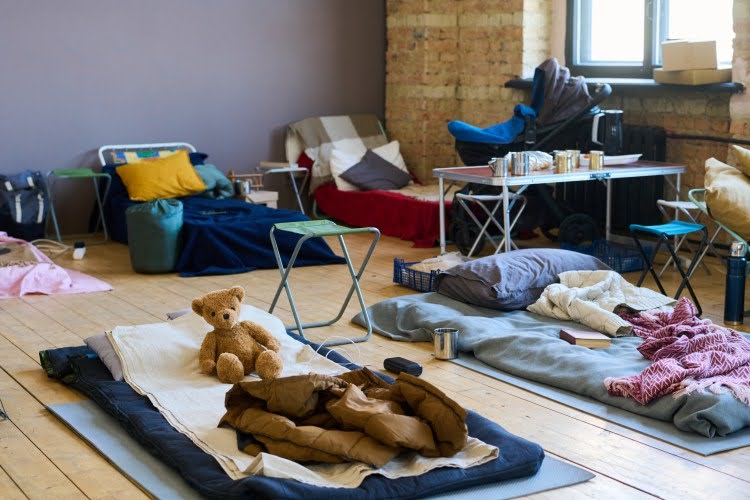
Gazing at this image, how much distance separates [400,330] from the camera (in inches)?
195

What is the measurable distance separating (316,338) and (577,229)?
270cm

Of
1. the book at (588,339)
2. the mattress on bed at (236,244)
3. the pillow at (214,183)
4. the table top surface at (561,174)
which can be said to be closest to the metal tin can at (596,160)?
the table top surface at (561,174)

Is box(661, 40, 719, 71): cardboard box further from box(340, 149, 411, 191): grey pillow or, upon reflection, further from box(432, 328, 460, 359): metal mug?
box(432, 328, 460, 359): metal mug

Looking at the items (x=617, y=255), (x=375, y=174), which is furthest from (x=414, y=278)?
(x=375, y=174)

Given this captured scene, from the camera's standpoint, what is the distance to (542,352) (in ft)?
14.4

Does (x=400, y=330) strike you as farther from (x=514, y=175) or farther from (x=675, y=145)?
(x=675, y=145)

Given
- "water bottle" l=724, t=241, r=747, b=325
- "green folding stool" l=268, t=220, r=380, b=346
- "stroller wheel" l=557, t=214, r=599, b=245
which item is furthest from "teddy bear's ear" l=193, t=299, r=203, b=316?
"stroller wheel" l=557, t=214, r=599, b=245

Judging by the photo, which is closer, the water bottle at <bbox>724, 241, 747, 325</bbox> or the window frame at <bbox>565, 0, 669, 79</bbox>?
the water bottle at <bbox>724, 241, 747, 325</bbox>

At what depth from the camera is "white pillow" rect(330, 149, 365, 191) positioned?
8.38 m

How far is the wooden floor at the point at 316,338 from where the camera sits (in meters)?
3.19

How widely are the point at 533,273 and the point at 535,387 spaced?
129cm

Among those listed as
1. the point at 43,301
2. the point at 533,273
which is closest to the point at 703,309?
the point at 533,273

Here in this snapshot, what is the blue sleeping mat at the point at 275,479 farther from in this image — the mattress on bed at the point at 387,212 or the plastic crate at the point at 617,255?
the mattress on bed at the point at 387,212

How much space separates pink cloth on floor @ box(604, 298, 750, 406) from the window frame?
124 inches
